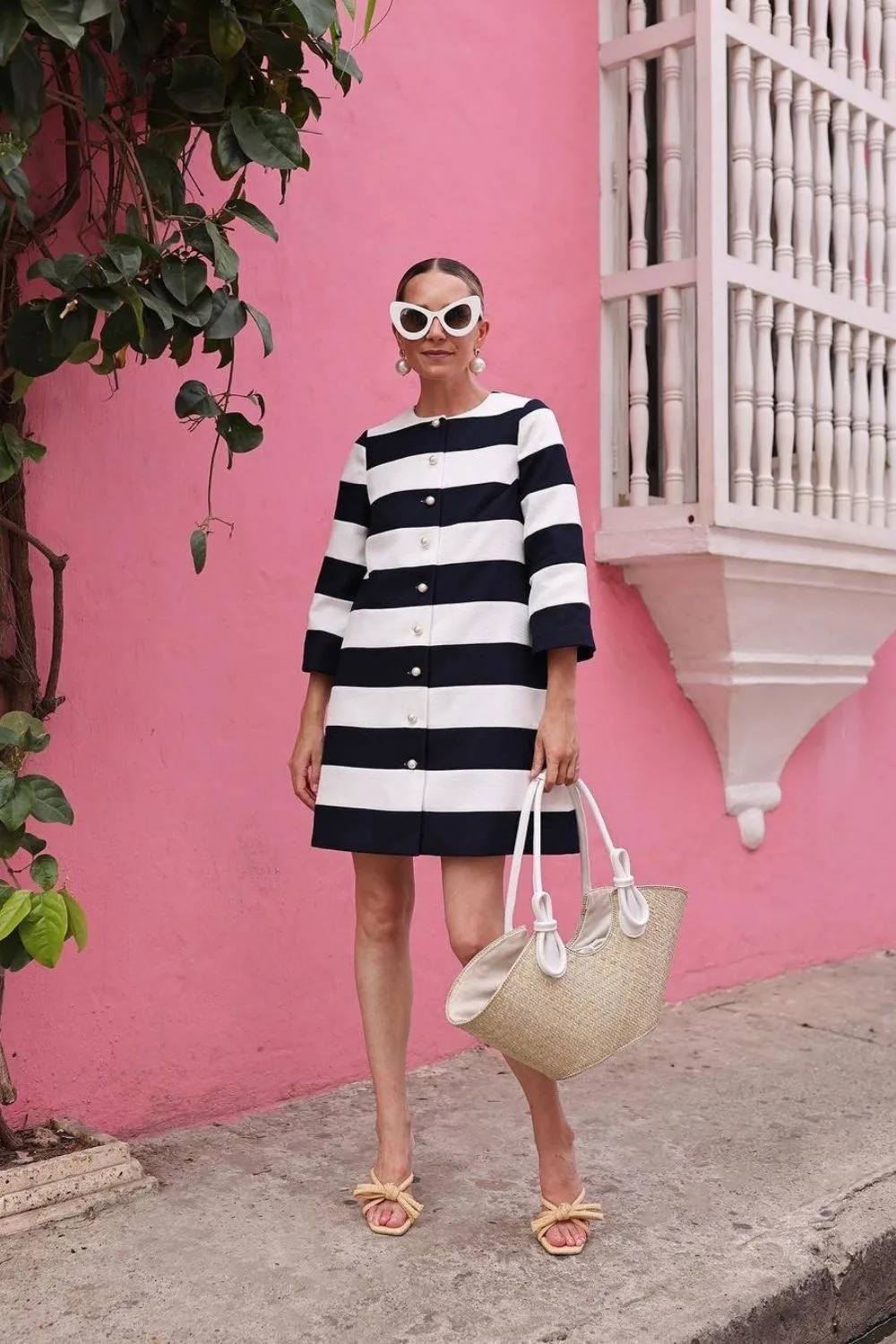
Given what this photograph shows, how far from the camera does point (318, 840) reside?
2492 mm

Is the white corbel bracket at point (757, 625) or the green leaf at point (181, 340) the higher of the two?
the green leaf at point (181, 340)

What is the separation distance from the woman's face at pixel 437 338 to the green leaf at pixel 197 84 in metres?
0.45

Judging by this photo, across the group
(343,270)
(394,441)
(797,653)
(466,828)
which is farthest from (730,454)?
(466,828)

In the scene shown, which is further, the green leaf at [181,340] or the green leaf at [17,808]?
the green leaf at [181,340]

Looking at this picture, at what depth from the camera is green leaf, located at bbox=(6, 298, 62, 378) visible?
7.31ft

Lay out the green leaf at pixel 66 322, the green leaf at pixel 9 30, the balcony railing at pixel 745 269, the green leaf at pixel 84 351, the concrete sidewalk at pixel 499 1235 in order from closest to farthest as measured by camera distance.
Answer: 1. the green leaf at pixel 9 30
2. the concrete sidewalk at pixel 499 1235
3. the green leaf at pixel 66 322
4. the green leaf at pixel 84 351
5. the balcony railing at pixel 745 269

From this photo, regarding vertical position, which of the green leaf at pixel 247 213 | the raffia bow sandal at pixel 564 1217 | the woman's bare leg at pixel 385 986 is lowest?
the raffia bow sandal at pixel 564 1217

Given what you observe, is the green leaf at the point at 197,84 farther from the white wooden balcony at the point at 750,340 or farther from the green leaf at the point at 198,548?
the white wooden balcony at the point at 750,340

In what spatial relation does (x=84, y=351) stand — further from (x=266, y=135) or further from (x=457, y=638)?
(x=457, y=638)

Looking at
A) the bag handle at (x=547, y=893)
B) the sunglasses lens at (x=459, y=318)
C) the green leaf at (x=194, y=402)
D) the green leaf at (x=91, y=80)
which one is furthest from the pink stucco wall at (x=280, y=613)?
the bag handle at (x=547, y=893)

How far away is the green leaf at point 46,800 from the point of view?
2262 mm

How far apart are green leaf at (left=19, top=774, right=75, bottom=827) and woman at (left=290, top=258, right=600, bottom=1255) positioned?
0.46 meters

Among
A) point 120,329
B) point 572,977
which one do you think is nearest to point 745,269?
point 120,329

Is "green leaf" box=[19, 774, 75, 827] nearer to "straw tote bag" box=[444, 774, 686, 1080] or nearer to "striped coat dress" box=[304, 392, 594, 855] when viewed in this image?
"striped coat dress" box=[304, 392, 594, 855]
